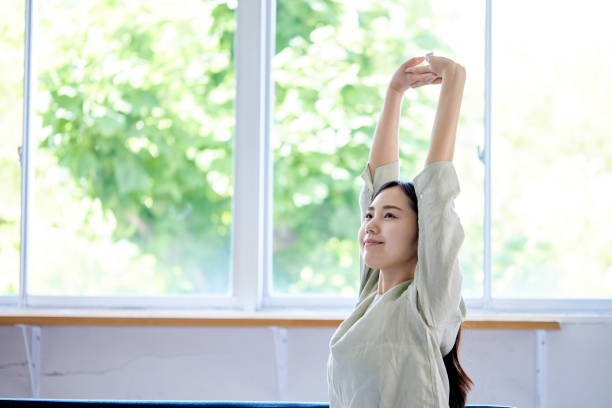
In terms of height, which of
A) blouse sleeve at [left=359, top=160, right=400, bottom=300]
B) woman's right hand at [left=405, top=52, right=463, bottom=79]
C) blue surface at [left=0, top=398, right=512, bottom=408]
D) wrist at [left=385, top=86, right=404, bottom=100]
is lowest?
blue surface at [left=0, top=398, right=512, bottom=408]

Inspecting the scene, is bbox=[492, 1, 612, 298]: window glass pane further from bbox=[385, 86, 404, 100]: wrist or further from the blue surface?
bbox=[385, 86, 404, 100]: wrist

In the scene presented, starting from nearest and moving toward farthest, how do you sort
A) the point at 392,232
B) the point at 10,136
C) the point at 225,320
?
the point at 392,232, the point at 225,320, the point at 10,136

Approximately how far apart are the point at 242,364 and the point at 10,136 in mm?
1359

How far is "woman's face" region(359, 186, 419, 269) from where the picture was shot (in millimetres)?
1318

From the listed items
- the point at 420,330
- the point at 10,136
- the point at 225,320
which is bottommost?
the point at 225,320

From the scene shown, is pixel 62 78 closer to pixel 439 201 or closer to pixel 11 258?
pixel 11 258

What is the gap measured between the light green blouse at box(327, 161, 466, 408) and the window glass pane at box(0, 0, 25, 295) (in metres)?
1.82

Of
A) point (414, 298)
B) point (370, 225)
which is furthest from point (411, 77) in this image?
point (414, 298)

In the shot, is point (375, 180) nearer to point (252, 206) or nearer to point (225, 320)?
point (225, 320)

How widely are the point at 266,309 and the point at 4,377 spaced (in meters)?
0.99

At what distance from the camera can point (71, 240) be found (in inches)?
102

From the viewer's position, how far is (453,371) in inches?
53.2

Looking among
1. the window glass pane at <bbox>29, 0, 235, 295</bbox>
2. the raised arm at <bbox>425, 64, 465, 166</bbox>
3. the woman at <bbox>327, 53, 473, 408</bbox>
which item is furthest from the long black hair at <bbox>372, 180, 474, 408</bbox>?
the window glass pane at <bbox>29, 0, 235, 295</bbox>

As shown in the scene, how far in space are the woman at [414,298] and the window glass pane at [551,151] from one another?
1.16 m
